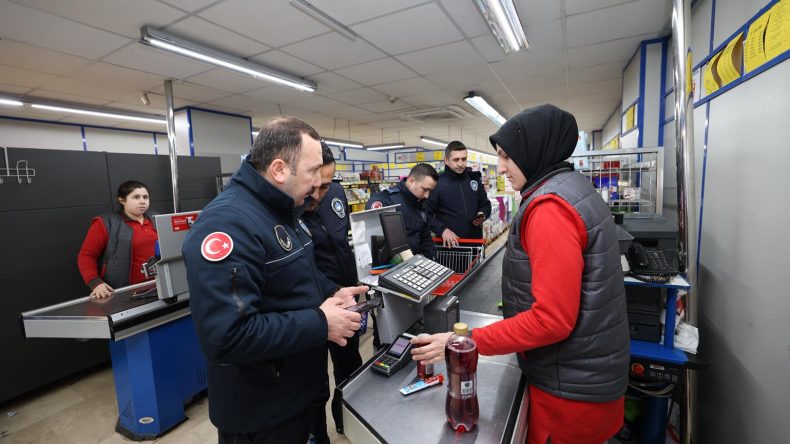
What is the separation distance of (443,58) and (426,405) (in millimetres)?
4297

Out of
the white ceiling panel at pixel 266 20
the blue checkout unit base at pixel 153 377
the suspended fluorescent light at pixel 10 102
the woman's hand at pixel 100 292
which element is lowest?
the blue checkout unit base at pixel 153 377

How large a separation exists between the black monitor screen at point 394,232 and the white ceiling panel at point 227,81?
3.98 metres

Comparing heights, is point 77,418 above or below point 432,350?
below

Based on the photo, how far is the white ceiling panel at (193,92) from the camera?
203 inches

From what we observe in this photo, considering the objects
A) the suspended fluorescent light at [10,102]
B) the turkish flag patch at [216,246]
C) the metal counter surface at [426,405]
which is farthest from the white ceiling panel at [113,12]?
the suspended fluorescent light at [10,102]

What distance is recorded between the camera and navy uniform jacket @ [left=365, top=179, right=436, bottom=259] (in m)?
2.75

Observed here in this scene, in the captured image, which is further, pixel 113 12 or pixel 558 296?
pixel 113 12

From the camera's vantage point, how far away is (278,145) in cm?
114

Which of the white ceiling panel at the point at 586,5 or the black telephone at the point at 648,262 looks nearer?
the black telephone at the point at 648,262

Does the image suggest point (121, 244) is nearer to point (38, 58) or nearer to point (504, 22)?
point (38, 58)

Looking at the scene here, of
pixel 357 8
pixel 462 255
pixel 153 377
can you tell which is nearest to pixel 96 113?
pixel 357 8

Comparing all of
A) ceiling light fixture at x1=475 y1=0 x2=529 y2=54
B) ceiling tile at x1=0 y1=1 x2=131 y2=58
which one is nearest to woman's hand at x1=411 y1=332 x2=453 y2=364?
ceiling light fixture at x1=475 y1=0 x2=529 y2=54

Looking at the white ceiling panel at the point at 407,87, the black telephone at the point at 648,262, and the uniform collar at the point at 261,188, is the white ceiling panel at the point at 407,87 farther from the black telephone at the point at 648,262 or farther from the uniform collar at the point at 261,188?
the uniform collar at the point at 261,188

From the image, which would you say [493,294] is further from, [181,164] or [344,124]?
[344,124]
